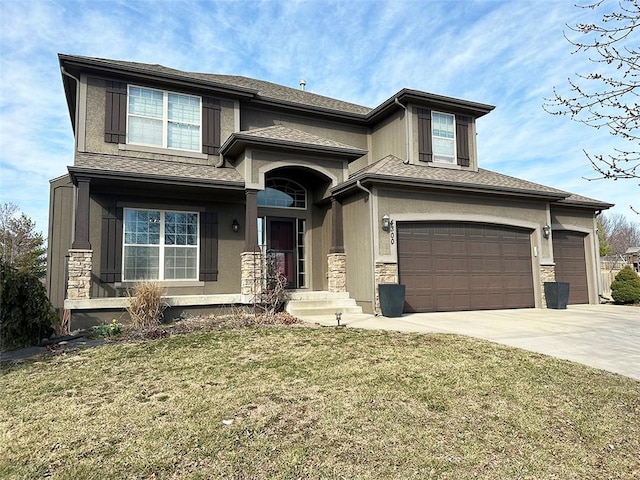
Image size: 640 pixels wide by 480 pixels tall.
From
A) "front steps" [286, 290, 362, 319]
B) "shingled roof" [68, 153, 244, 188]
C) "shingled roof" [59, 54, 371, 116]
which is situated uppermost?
"shingled roof" [59, 54, 371, 116]

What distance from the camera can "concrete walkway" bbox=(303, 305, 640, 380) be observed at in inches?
223

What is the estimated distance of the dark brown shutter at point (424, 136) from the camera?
12.2 m

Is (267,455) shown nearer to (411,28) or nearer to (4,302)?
(4,302)

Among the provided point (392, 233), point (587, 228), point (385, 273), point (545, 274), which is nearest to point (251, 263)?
point (385, 273)

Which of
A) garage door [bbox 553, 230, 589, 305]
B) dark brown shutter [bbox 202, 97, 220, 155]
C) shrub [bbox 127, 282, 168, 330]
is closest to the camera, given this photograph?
shrub [bbox 127, 282, 168, 330]

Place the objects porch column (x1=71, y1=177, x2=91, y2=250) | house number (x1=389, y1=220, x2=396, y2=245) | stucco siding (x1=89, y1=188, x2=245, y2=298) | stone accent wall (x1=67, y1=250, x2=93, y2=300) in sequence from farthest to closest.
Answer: house number (x1=389, y1=220, x2=396, y2=245)
stucco siding (x1=89, y1=188, x2=245, y2=298)
porch column (x1=71, y1=177, x2=91, y2=250)
stone accent wall (x1=67, y1=250, x2=93, y2=300)

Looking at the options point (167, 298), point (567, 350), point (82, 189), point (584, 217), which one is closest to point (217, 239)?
point (167, 298)

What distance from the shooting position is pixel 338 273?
35.7 ft

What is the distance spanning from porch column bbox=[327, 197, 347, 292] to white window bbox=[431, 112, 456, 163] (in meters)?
3.88

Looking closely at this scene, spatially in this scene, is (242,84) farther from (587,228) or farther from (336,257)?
(587,228)

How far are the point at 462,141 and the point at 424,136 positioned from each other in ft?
5.17

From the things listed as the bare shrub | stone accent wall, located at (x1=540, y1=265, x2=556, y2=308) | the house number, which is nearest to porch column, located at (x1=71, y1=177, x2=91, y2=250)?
the bare shrub

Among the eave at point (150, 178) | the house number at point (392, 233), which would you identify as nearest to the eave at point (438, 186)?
the house number at point (392, 233)

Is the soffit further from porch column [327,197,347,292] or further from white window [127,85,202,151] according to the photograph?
porch column [327,197,347,292]
